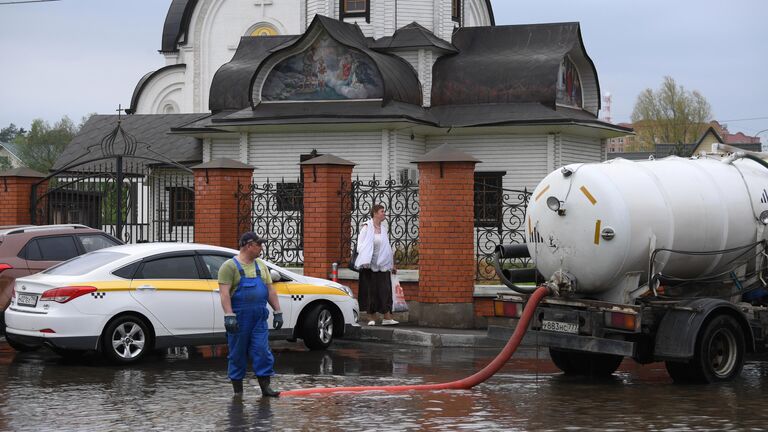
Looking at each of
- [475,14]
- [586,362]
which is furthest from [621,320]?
[475,14]

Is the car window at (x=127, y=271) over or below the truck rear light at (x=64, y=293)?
over

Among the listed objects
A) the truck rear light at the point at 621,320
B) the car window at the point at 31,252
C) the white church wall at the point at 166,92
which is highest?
the white church wall at the point at 166,92

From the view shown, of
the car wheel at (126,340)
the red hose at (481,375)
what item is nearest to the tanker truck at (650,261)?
the red hose at (481,375)

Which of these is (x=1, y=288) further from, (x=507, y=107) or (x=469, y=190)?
(x=507, y=107)

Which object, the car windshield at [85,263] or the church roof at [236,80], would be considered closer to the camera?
the car windshield at [85,263]

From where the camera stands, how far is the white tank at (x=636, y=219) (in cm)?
1284

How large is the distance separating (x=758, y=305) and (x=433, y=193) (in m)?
6.22

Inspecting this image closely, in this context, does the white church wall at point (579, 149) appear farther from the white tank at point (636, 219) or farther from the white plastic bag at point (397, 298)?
the white tank at point (636, 219)

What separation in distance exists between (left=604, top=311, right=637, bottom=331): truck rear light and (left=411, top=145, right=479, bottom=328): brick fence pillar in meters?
6.21

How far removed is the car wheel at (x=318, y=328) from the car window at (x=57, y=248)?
3752mm

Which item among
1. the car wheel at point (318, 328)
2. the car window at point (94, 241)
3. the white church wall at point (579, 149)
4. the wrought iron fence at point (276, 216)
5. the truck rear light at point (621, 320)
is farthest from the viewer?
the white church wall at point (579, 149)

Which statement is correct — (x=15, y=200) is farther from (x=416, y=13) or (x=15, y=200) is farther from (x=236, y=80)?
(x=416, y=13)

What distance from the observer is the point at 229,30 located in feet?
150

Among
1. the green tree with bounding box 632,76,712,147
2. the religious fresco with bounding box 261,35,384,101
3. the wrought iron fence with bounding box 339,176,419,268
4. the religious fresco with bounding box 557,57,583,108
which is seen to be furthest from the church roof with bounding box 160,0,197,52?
the green tree with bounding box 632,76,712,147
